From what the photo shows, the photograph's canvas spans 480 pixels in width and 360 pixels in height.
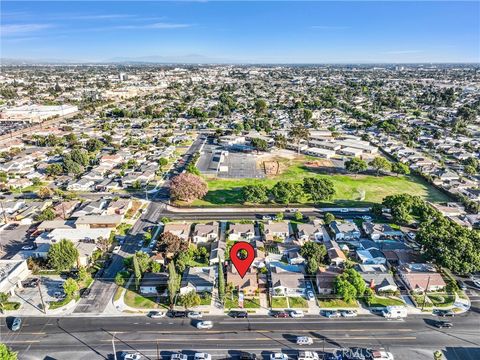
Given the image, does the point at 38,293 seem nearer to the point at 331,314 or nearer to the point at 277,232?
the point at 277,232

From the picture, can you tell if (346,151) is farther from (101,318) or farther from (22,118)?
(22,118)

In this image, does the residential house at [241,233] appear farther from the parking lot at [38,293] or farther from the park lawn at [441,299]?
the park lawn at [441,299]

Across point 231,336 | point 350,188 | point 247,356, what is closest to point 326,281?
point 231,336

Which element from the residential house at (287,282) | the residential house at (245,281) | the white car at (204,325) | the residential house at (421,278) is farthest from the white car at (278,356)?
the residential house at (421,278)

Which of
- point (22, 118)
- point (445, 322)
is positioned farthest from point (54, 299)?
point (22, 118)

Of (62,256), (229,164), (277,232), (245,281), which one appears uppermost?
(62,256)

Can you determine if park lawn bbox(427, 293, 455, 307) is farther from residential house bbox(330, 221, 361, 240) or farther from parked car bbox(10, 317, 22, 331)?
parked car bbox(10, 317, 22, 331)
